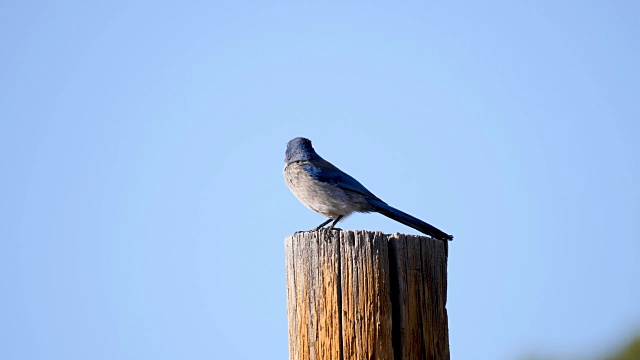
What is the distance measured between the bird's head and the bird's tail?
1.08m

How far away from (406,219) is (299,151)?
2.05 meters

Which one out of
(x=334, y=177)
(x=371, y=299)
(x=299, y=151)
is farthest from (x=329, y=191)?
(x=371, y=299)

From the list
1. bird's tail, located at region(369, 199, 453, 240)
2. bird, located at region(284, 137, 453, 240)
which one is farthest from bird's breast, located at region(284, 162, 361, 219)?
bird's tail, located at region(369, 199, 453, 240)

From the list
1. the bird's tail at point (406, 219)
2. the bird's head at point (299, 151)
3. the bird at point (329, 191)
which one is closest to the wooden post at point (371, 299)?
the bird's tail at point (406, 219)

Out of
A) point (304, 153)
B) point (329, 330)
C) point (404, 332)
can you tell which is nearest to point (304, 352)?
point (329, 330)

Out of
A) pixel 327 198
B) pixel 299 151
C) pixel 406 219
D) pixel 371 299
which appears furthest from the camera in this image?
pixel 299 151

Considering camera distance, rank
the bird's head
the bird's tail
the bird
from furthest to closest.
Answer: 1. the bird's head
2. the bird
3. the bird's tail

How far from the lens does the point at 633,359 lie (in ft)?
56.0

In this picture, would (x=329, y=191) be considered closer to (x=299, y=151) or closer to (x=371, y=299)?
(x=299, y=151)

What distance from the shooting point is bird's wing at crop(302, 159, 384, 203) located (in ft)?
31.1

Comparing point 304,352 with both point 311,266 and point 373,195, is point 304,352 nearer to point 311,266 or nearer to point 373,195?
point 311,266

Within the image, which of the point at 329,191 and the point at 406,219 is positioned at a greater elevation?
the point at 329,191

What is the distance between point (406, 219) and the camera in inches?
334

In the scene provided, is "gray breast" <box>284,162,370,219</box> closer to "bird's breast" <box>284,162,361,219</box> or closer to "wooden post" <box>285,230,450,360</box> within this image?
"bird's breast" <box>284,162,361,219</box>
